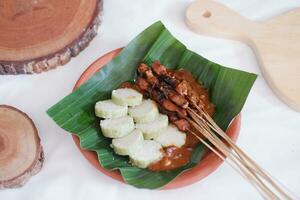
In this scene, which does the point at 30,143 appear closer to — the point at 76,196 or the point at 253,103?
the point at 76,196

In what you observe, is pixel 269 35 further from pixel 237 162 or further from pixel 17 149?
pixel 17 149

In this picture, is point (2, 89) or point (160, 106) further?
point (2, 89)

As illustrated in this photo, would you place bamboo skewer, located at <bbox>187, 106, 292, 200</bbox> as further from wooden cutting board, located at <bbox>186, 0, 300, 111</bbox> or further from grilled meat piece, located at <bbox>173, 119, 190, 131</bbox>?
wooden cutting board, located at <bbox>186, 0, 300, 111</bbox>

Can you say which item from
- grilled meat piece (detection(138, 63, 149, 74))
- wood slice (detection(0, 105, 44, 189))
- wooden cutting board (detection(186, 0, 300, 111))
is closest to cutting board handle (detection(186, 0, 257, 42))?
wooden cutting board (detection(186, 0, 300, 111))

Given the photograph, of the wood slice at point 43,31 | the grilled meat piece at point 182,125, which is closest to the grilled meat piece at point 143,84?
the grilled meat piece at point 182,125

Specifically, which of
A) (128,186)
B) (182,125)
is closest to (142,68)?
(182,125)

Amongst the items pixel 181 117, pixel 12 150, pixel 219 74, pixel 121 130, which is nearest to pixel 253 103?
pixel 219 74

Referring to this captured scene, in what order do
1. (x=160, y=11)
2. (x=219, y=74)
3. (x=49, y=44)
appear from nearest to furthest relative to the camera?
(x=219, y=74) → (x=49, y=44) → (x=160, y=11)
